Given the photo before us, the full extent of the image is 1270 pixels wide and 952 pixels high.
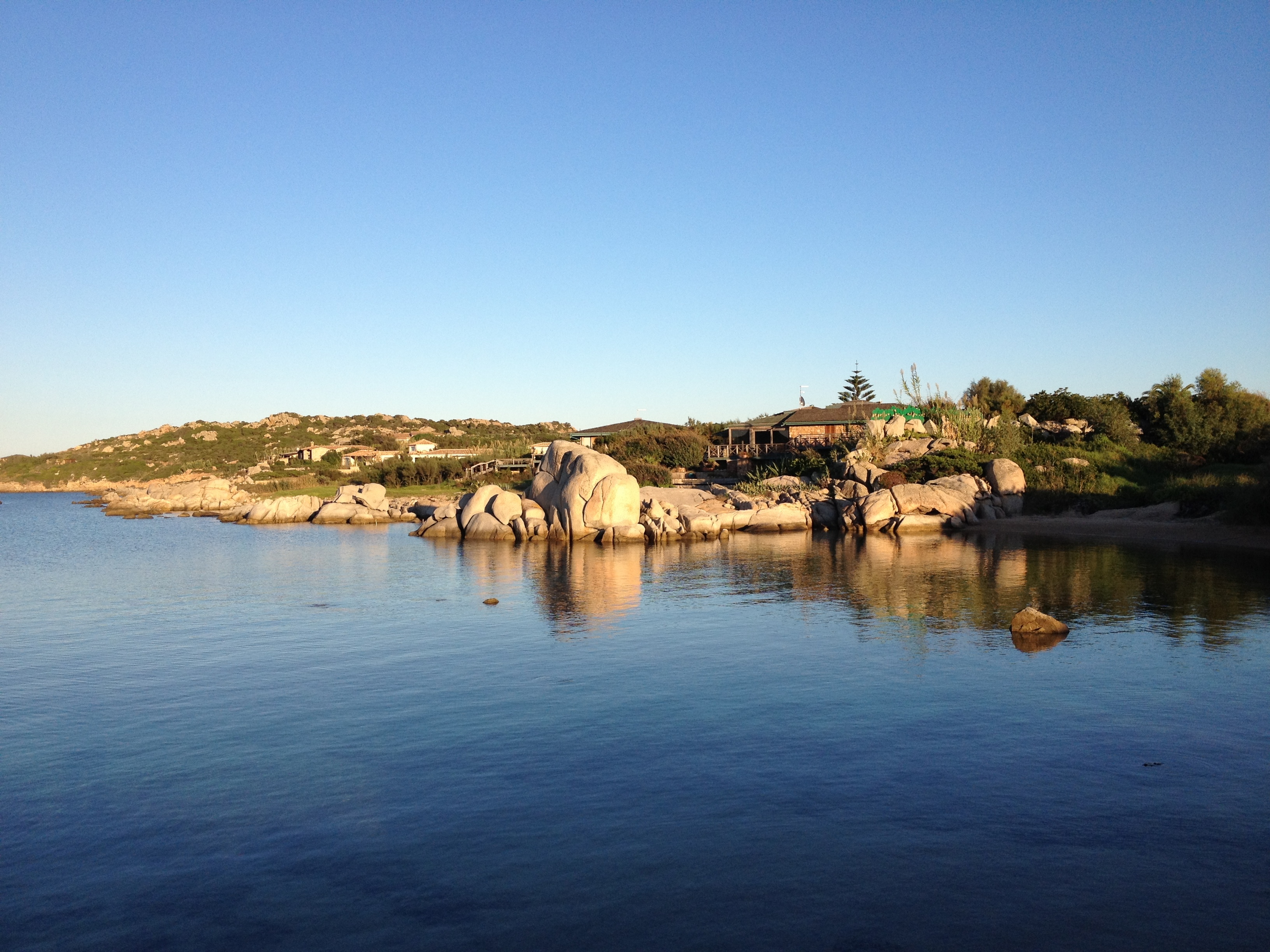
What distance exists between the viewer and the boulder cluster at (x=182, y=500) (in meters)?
68.4

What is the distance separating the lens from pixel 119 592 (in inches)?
1088

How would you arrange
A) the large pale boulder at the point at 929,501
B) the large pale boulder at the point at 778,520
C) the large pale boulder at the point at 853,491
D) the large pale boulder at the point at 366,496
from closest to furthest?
1. the large pale boulder at the point at 929,501
2. the large pale boulder at the point at 778,520
3. the large pale boulder at the point at 853,491
4. the large pale boulder at the point at 366,496

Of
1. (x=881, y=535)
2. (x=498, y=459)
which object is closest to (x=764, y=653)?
(x=881, y=535)

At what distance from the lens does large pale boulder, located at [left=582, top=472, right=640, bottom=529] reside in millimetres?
41656

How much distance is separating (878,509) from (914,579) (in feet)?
58.7

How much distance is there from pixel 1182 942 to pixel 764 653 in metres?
10.9

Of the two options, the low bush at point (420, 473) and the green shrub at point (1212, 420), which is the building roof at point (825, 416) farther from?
the low bush at point (420, 473)

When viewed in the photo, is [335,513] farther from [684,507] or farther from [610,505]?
[684,507]

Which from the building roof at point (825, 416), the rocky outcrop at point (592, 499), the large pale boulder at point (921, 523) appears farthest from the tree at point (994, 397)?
the rocky outcrop at point (592, 499)

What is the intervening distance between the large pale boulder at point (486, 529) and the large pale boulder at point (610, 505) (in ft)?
13.9

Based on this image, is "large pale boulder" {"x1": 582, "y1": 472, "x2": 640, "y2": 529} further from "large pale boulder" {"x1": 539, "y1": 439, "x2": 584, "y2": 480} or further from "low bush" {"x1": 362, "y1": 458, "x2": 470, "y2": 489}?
"low bush" {"x1": 362, "y1": 458, "x2": 470, "y2": 489}

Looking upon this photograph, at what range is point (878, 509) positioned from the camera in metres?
45.5

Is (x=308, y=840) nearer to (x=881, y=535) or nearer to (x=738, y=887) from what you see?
(x=738, y=887)

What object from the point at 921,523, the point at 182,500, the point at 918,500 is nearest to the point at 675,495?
the point at 918,500
